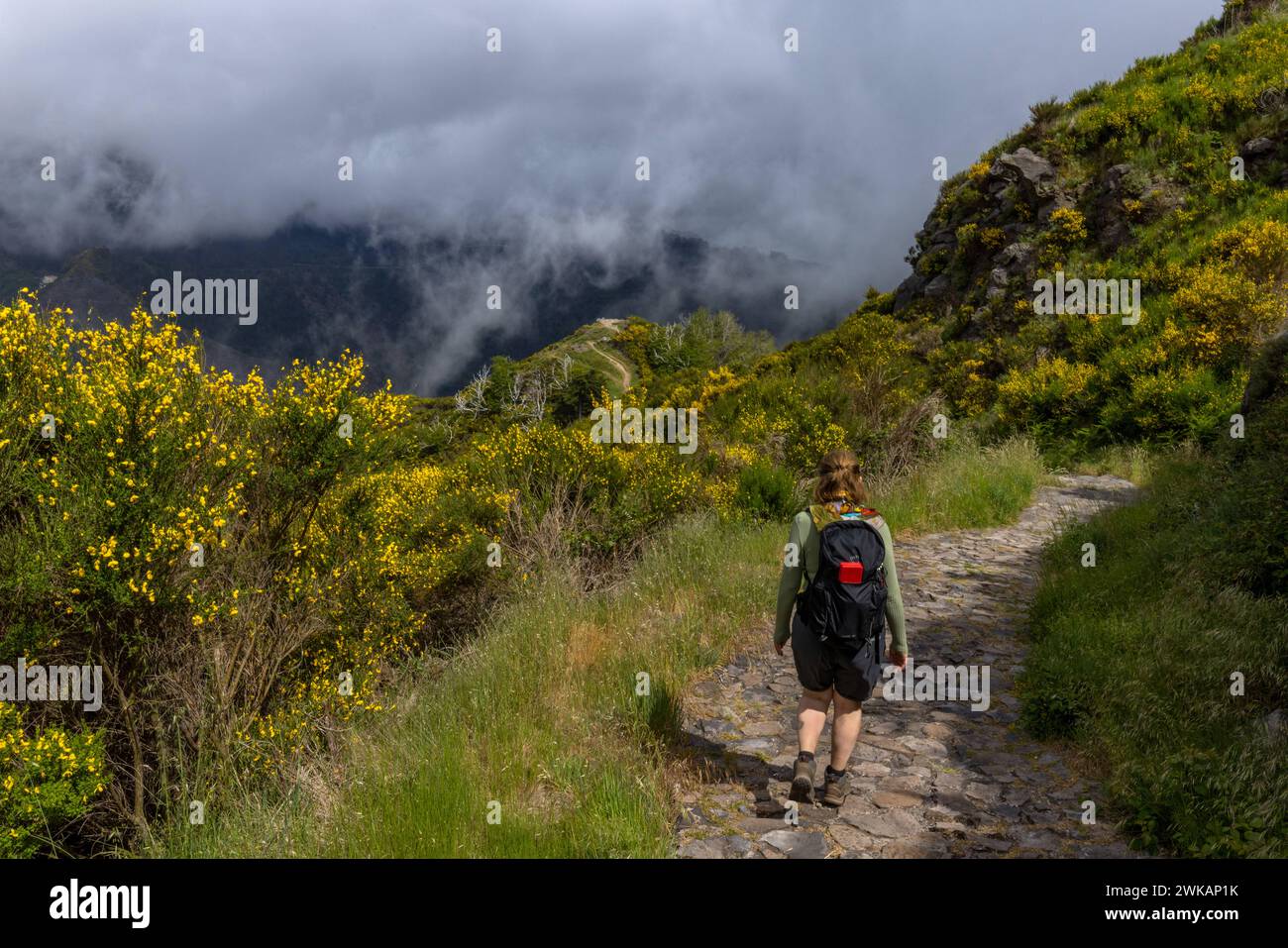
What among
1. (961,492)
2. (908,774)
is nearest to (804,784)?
(908,774)

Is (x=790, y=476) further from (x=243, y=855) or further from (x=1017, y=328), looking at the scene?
(x=1017, y=328)

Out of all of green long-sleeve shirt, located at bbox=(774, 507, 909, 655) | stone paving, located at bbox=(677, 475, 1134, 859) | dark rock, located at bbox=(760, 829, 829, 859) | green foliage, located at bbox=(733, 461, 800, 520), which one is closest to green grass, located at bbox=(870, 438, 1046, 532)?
green foliage, located at bbox=(733, 461, 800, 520)

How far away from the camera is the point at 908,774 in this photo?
4.17m

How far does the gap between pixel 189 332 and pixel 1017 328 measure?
1733 centimetres

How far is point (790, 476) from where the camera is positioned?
35.7 feet

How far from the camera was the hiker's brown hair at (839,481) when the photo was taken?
384 centimetres

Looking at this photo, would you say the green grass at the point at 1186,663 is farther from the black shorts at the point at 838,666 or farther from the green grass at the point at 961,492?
the green grass at the point at 961,492

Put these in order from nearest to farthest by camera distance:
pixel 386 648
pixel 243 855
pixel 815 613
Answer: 1. pixel 243 855
2. pixel 815 613
3. pixel 386 648

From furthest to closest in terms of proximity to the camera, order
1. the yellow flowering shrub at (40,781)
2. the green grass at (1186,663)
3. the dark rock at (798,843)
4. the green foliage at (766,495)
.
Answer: the green foliage at (766,495) < the yellow flowering shrub at (40,781) < the dark rock at (798,843) < the green grass at (1186,663)

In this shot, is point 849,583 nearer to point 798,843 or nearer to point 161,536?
point 798,843

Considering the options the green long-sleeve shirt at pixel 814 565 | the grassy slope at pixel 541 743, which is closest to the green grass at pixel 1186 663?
the green long-sleeve shirt at pixel 814 565

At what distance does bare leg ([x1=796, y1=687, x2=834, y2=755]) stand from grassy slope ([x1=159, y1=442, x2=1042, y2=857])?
0.77 m

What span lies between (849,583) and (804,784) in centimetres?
106
